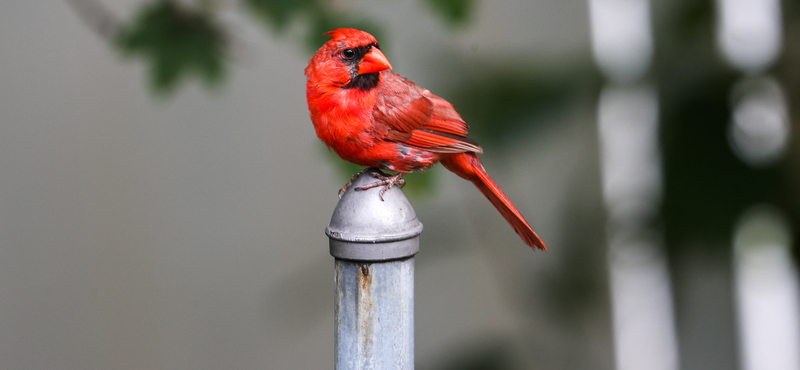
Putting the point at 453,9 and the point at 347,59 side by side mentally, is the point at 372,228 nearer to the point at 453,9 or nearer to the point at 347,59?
the point at 347,59

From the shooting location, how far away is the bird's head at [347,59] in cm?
115

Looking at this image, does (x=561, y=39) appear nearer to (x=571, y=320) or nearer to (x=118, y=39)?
(x=571, y=320)

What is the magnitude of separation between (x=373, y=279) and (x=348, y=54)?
0.42 meters

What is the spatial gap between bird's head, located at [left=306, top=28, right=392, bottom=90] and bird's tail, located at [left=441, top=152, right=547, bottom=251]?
262mm

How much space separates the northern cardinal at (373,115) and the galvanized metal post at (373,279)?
0.15 meters

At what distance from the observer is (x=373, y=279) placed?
36.8 inches

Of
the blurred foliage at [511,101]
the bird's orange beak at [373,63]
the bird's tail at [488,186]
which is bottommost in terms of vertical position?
the bird's tail at [488,186]

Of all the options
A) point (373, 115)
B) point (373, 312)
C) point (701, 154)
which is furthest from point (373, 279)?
point (701, 154)

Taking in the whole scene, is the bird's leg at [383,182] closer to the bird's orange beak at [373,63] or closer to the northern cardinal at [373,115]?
the northern cardinal at [373,115]

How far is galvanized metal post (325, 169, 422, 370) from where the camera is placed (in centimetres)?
92

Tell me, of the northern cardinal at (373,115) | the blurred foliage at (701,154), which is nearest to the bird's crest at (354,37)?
the northern cardinal at (373,115)

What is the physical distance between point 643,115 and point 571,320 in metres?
0.68

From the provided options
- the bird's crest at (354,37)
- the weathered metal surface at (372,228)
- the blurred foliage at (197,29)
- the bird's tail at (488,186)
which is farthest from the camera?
the blurred foliage at (197,29)

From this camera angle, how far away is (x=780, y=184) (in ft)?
6.14
